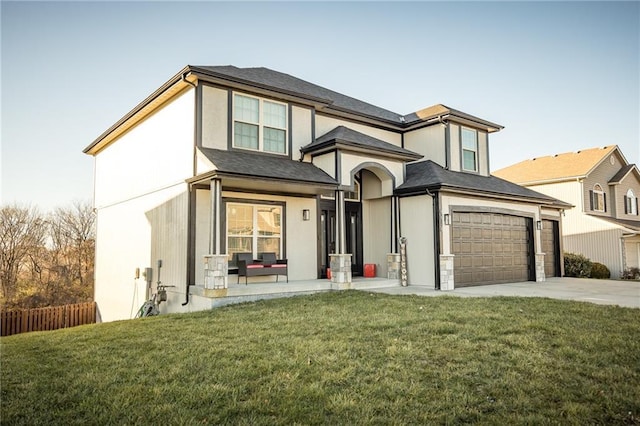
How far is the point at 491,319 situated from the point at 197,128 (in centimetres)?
809

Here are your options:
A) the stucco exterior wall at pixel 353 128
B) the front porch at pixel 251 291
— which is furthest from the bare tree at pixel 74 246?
the stucco exterior wall at pixel 353 128

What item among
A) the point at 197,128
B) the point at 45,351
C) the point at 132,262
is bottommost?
the point at 45,351

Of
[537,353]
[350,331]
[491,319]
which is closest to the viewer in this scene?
[537,353]

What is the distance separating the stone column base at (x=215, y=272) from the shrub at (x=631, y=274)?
65.2ft

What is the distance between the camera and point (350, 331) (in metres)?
6.21

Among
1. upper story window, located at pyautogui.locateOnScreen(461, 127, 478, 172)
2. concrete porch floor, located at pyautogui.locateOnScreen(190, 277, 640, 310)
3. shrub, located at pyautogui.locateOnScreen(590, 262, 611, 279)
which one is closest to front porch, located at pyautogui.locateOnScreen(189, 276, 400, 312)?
concrete porch floor, located at pyautogui.locateOnScreen(190, 277, 640, 310)

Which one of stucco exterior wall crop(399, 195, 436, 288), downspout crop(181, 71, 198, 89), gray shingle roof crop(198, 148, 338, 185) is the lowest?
stucco exterior wall crop(399, 195, 436, 288)

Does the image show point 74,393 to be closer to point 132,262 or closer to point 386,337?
point 386,337

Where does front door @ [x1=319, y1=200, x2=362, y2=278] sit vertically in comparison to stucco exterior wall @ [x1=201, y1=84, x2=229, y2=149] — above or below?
below

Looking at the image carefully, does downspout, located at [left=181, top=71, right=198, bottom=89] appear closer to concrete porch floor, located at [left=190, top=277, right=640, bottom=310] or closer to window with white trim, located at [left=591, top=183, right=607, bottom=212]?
concrete porch floor, located at [left=190, top=277, right=640, bottom=310]

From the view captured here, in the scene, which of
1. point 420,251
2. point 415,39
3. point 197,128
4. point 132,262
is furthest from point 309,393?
point 415,39

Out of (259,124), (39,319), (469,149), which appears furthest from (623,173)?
(39,319)

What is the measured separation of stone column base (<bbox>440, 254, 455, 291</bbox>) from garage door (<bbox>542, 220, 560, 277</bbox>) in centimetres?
695

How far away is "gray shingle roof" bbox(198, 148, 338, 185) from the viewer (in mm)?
9547
